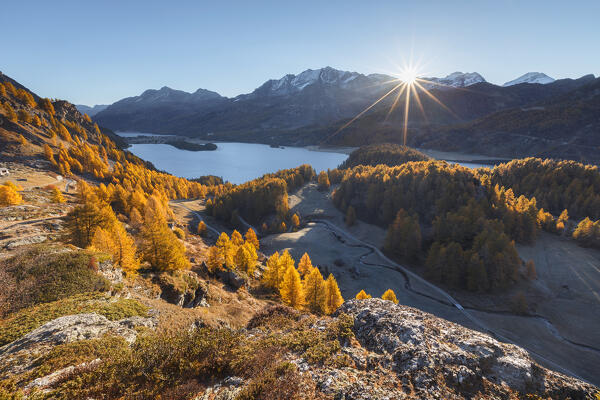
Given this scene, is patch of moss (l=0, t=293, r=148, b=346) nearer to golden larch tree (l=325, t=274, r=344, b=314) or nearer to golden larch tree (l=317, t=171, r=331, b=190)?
golden larch tree (l=325, t=274, r=344, b=314)

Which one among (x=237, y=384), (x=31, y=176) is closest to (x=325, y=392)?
(x=237, y=384)

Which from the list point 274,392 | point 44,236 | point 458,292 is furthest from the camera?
point 458,292

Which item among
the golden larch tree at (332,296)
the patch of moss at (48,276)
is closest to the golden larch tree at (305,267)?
the golden larch tree at (332,296)

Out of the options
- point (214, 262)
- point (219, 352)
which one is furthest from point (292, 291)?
point (219, 352)

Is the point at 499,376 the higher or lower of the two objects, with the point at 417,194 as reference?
higher

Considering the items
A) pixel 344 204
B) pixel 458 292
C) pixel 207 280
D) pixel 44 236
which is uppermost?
pixel 44 236

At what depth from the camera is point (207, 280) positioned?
35.6 meters

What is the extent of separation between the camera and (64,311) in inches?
573

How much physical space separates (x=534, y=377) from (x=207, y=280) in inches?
1344

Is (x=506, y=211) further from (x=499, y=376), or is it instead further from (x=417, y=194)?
(x=499, y=376)

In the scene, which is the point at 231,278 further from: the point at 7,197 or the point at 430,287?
the point at 430,287

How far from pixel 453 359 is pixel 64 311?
20.4 meters

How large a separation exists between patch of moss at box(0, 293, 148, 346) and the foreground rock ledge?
→ 1451 cm

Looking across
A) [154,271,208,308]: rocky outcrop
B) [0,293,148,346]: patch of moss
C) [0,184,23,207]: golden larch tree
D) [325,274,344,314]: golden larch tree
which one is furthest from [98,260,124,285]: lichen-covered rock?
[0,184,23,207]: golden larch tree
